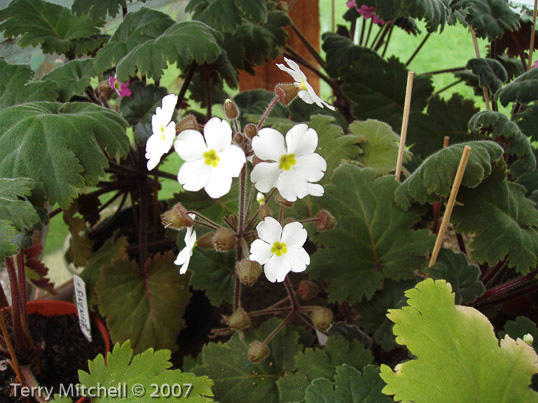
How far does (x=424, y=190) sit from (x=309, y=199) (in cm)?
26

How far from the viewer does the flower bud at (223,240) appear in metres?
0.73

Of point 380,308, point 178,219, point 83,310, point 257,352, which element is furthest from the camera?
point 83,310

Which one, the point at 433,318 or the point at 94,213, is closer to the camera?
the point at 433,318

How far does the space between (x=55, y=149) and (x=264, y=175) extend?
15.2 inches

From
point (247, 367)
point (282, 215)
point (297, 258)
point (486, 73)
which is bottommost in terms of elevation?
point (247, 367)

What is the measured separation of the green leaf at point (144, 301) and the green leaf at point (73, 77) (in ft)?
1.30

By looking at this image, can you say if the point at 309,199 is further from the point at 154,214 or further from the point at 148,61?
the point at 154,214

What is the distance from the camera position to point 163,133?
2.18 feet

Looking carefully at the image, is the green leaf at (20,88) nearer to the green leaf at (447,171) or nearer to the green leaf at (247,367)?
the green leaf at (247,367)

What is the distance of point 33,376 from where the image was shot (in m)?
0.97

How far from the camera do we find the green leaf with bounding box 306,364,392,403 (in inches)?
27.5

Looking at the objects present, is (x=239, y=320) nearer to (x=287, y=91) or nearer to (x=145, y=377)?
(x=145, y=377)

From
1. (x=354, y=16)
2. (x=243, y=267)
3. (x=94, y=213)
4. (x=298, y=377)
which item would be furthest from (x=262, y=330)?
(x=354, y=16)

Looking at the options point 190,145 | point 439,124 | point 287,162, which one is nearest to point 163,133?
point 190,145
